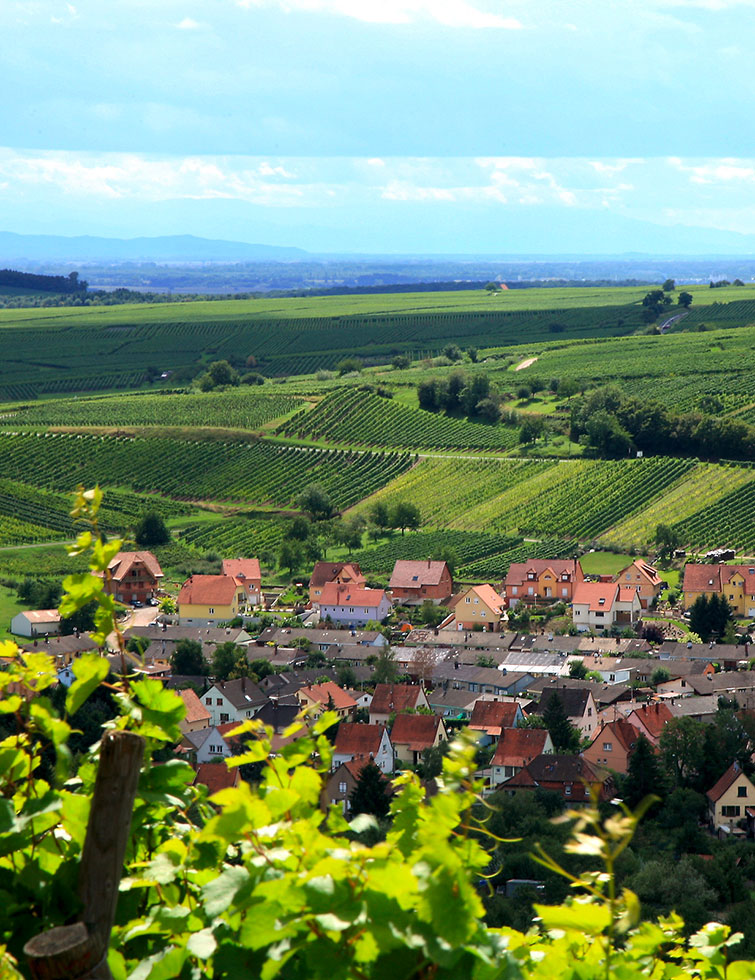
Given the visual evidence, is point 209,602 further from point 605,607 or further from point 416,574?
point 605,607

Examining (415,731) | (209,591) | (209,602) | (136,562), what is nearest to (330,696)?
(415,731)

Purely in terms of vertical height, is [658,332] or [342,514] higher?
[658,332]

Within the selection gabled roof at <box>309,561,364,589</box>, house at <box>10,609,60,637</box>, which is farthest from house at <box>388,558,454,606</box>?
house at <box>10,609,60,637</box>

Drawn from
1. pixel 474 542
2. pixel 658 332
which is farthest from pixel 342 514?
pixel 658 332

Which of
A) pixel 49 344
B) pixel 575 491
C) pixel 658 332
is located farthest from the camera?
pixel 49 344

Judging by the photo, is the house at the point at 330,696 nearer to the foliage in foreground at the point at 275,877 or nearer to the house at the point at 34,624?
the house at the point at 34,624

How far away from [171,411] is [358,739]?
6509 centimetres

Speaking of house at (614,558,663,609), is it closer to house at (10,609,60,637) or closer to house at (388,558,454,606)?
house at (388,558,454,606)

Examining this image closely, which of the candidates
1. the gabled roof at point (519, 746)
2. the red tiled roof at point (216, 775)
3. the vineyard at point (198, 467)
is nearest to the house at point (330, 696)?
the gabled roof at point (519, 746)

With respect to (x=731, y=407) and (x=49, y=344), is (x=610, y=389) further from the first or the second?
(x=49, y=344)

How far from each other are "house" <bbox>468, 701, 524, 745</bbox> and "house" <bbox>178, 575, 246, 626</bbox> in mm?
16704

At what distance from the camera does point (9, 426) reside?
88.6m

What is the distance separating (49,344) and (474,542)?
294 ft

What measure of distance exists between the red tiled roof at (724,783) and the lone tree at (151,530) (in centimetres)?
3816
